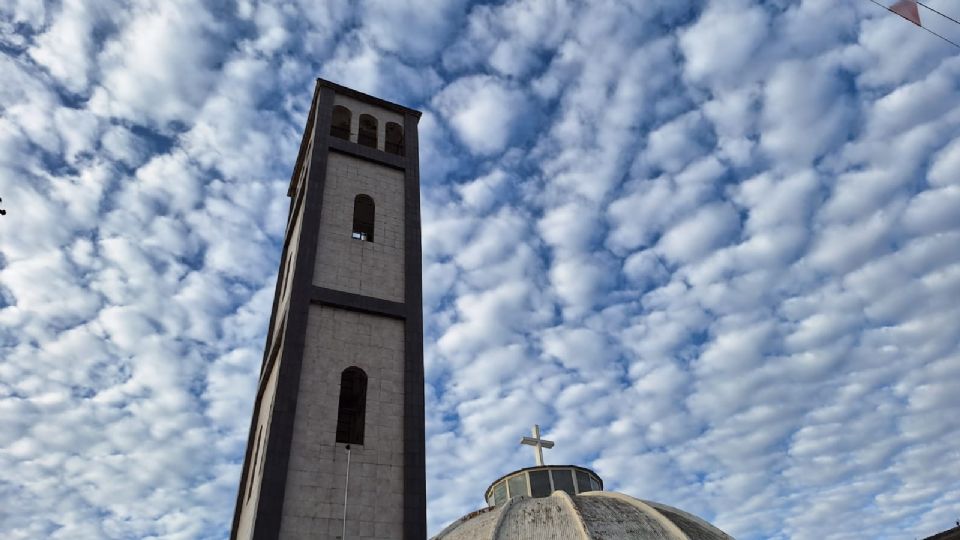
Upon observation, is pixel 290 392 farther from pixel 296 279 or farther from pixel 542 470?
pixel 542 470

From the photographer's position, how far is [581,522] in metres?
21.1

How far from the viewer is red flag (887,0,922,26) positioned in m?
13.8

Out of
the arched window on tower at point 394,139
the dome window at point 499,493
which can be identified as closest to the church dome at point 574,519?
the dome window at point 499,493

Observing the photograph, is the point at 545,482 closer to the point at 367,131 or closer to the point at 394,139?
the point at 394,139

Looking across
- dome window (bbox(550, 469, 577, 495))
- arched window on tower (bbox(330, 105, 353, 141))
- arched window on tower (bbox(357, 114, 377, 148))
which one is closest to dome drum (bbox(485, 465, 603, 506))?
dome window (bbox(550, 469, 577, 495))

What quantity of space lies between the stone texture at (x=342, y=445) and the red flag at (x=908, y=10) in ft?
51.5

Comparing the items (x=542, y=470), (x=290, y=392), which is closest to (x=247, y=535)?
(x=290, y=392)

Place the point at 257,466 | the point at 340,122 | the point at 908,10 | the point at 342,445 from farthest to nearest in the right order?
the point at 340,122, the point at 257,466, the point at 342,445, the point at 908,10

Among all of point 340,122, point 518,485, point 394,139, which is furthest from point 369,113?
point 518,485

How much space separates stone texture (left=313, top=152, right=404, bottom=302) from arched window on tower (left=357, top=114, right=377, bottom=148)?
2209 mm

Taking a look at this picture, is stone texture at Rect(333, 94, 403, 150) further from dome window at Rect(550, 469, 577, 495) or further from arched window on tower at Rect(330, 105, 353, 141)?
dome window at Rect(550, 469, 577, 495)

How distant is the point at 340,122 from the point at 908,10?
69.3 ft

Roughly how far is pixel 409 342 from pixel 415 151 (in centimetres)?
939

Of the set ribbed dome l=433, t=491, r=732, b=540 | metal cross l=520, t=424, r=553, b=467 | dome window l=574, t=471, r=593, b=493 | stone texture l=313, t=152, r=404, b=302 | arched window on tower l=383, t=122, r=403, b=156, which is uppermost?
arched window on tower l=383, t=122, r=403, b=156
